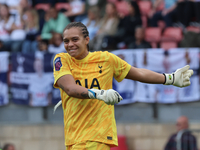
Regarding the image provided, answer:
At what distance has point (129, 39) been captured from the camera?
32.4 ft

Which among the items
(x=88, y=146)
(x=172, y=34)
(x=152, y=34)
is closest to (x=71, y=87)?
(x=88, y=146)

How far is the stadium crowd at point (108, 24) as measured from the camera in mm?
9758

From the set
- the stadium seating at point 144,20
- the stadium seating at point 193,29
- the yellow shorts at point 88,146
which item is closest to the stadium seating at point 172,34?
the stadium seating at point 193,29

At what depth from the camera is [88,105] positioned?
3771 mm

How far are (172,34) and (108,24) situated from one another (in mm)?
1931

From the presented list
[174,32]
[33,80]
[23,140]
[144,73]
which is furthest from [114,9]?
[144,73]

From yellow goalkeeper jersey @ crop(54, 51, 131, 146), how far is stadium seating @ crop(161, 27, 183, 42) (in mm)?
5853

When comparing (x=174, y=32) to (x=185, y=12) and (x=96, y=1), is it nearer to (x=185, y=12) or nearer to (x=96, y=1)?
(x=185, y=12)

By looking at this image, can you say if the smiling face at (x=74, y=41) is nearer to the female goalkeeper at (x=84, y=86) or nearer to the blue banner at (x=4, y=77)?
the female goalkeeper at (x=84, y=86)

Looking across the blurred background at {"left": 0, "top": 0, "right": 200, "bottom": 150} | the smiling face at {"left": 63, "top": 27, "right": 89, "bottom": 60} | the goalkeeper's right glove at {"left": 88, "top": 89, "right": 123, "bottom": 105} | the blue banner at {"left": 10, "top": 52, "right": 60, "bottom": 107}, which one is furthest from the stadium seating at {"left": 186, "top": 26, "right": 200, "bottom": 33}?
the goalkeeper's right glove at {"left": 88, "top": 89, "right": 123, "bottom": 105}

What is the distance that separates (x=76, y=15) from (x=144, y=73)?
8.09 metres

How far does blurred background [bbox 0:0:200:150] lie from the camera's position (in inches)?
350

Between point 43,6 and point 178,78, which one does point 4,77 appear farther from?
point 178,78

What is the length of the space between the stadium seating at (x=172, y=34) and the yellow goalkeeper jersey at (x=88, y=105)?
19.2 feet
